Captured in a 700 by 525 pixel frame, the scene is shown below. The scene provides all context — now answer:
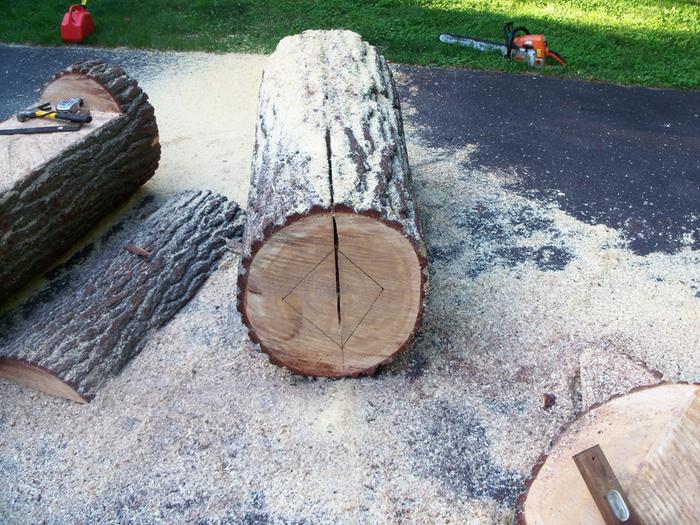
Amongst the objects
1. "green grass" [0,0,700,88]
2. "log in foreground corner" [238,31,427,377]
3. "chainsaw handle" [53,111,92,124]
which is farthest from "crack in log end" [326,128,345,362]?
"green grass" [0,0,700,88]

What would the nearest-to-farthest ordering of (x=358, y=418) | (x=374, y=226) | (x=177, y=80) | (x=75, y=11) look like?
(x=374, y=226) < (x=358, y=418) < (x=177, y=80) < (x=75, y=11)

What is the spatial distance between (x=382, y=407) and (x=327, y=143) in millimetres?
1209

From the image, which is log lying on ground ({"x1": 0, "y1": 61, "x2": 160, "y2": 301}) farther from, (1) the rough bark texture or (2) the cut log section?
(2) the cut log section

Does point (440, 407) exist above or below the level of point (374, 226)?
below

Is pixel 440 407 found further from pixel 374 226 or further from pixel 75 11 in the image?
pixel 75 11

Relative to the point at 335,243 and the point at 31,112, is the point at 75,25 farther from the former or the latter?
the point at 335,243

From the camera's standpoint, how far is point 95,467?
2.79m

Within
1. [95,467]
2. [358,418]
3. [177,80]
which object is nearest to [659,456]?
[358,418]

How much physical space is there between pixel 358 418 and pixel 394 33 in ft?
17.1

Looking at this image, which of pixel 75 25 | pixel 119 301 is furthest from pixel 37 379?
pixel 75 25

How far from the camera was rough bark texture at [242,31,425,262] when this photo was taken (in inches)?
106

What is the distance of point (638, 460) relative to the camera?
81.5 inches

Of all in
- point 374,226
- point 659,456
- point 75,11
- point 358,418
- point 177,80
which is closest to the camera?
point 659,456

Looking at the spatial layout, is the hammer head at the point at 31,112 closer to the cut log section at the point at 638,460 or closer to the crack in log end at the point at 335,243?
the crack in log end at the point at 335,243
